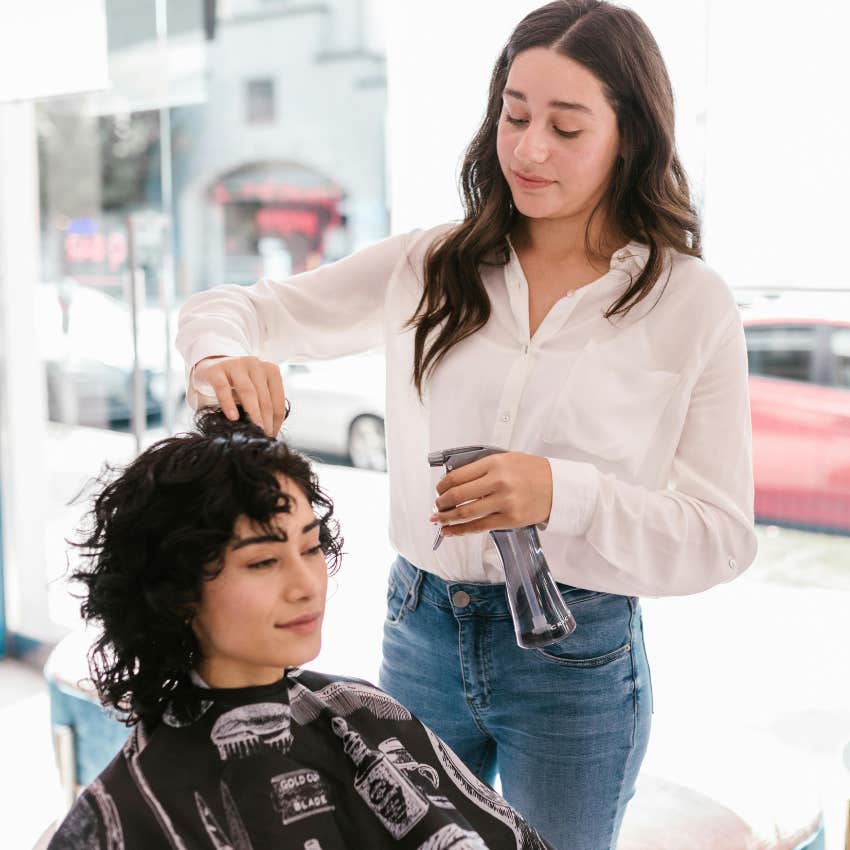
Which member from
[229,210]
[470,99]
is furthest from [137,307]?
[470,99]

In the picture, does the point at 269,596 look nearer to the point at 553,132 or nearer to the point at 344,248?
the point at 553,132

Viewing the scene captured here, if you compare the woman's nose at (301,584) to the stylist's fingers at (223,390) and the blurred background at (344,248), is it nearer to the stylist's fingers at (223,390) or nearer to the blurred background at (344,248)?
the stylist's fingers at (223,390)

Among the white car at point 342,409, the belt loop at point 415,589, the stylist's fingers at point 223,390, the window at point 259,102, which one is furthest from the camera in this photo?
the window at point 259,102

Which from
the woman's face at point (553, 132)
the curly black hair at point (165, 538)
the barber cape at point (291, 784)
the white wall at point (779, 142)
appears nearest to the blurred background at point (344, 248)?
the white wall at point (779, 142)

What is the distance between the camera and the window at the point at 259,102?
3484mm

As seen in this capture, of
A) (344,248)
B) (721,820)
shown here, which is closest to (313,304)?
(721,820)

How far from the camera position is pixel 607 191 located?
1334 millimetres

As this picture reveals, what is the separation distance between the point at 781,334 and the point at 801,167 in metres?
0.40

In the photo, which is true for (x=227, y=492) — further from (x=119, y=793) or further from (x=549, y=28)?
(x=549, y=28)

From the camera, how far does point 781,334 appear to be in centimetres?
250

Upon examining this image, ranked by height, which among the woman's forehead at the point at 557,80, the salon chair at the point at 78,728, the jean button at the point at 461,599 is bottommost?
the salon chair at the point at 78,728

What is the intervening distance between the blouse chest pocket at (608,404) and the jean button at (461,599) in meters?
0.21

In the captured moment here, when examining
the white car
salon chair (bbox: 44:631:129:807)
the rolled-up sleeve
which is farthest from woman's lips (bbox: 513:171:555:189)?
the white car

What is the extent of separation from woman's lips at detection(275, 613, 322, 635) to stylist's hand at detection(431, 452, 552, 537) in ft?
0.59
